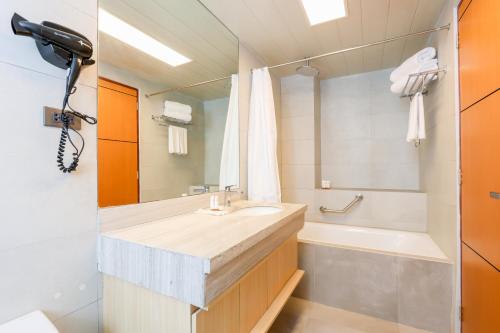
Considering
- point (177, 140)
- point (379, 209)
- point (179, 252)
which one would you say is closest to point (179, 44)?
point (177, 140)

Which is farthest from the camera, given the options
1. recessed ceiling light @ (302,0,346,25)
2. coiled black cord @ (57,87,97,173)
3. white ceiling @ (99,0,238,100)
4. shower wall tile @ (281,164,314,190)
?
shower wall tile @ (281,164,314,190)

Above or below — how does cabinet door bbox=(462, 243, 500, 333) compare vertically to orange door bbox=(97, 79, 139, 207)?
below

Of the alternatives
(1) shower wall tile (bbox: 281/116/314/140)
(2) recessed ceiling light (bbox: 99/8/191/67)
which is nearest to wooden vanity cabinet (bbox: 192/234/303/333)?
(2) recessed ceiling light (bbox: 99/8/191/67)

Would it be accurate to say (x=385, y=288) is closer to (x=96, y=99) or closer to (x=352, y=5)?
(x=352, y=5)

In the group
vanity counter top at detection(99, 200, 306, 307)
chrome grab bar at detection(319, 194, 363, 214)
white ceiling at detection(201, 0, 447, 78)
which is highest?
white ceiling at detection(201, 0, 447, 78)

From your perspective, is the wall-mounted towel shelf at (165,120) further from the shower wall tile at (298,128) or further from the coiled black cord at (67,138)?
the shower wall tile at (298,128)

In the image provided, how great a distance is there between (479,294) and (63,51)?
2.29 meters

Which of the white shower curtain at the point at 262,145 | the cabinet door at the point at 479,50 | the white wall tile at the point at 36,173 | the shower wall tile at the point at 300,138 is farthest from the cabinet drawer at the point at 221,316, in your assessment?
the shower wall tile at the point at 300,138

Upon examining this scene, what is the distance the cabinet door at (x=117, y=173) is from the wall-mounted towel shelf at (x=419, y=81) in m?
2.29

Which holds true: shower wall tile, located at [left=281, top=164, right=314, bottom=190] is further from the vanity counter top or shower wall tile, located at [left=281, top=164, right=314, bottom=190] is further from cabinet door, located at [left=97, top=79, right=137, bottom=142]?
cabinet door, located at [left=97, top=79, right=137, bottom=142]

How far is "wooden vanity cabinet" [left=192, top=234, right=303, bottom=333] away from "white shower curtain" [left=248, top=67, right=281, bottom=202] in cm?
56

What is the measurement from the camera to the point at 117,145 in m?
1.13

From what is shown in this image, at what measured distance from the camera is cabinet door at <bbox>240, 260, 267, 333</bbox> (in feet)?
3.67

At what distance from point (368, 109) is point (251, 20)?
191cm
